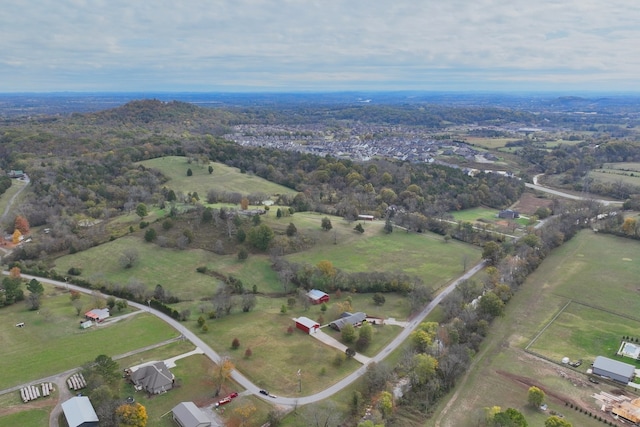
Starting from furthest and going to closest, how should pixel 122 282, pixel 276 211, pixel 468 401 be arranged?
1. pixel 276 211
2. pixel 122 282
3. pixel 468 401

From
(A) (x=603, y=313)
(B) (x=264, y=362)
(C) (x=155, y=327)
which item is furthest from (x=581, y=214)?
(C) (x=155, y=327)

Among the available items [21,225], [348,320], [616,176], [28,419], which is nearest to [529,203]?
[616,176]

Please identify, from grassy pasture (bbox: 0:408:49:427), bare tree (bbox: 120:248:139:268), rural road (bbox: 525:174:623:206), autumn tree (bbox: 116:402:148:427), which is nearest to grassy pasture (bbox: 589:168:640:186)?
rural road (bbox: 525:174:623:206)

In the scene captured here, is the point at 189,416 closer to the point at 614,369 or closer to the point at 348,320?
the point at 348,320

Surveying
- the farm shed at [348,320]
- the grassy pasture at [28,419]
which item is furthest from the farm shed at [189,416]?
the farm shed at [348,320]

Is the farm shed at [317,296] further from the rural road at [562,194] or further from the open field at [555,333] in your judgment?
the rural road at [562,194]

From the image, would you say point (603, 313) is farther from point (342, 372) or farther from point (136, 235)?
point (136, 235)
